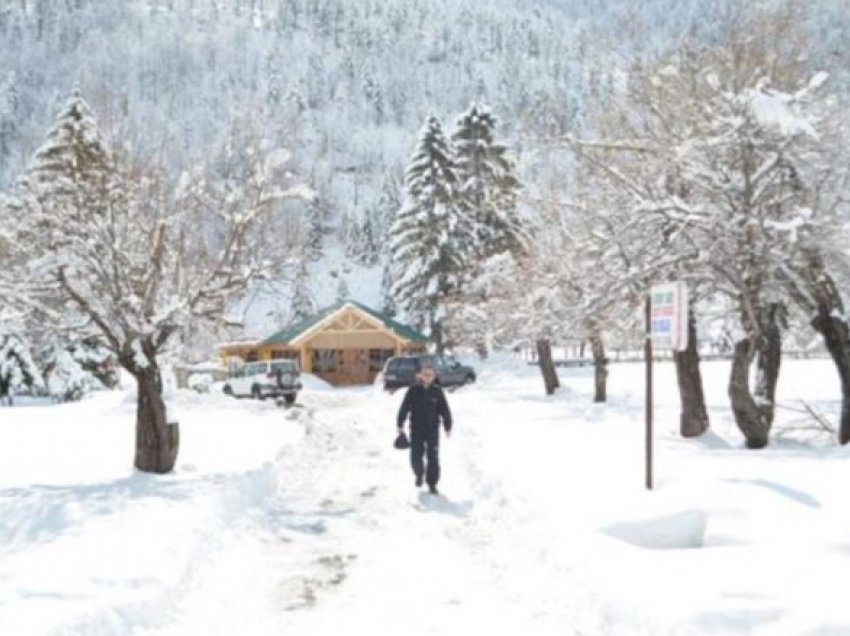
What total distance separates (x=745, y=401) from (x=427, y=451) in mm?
6096

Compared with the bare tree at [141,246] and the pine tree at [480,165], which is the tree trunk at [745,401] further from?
the pine tree at [480,165]

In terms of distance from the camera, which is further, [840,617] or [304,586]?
[304,586]

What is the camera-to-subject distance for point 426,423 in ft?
40.0

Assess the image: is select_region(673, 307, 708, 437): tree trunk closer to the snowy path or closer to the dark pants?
the snowy path

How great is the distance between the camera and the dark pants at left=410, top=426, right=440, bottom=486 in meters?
12.0

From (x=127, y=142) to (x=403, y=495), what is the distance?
6.79 meters

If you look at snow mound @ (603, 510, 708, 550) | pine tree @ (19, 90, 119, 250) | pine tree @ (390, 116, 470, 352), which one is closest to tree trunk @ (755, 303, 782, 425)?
snow mound @ (603, 510, 708, 550)

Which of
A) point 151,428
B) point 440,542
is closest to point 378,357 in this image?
point 151,428

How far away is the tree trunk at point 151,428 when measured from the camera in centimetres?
1320

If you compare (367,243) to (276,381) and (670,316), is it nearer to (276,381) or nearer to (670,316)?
(276,381)

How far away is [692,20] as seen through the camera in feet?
53.2

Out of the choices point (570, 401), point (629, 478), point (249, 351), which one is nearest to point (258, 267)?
point (629, 478)

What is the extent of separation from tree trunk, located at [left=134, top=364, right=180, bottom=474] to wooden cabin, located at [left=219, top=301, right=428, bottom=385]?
37941 mm

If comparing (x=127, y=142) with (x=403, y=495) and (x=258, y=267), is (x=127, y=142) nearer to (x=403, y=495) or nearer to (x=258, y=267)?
(x=258, y=267)
